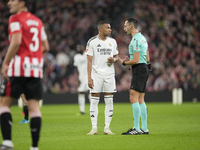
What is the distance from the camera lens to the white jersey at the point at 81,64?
1466cm

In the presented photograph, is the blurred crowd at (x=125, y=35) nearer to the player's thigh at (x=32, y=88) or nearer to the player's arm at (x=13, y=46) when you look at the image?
the player's thigh at (x=32, y=88)

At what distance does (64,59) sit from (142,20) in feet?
20.7

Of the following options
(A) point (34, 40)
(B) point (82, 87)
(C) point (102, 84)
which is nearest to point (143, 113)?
(C) point (102, 84)

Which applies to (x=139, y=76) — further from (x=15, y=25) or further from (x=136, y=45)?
(x=15, y=25)

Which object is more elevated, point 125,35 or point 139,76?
point 125,35

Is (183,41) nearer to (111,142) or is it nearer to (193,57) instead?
(193,57)

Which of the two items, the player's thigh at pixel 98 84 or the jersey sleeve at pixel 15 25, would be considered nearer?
the jersey sleeve at pixel 15 25

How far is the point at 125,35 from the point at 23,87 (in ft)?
66.2

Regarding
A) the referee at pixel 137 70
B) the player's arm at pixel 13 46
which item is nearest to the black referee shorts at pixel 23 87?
the player's arm at pixel 13 46

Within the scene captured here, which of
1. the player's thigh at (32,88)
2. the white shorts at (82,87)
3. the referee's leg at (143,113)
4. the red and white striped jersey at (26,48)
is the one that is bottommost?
the referee's leg at (143,113)

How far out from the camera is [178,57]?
77.8 ft

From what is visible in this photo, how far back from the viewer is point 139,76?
7.85m

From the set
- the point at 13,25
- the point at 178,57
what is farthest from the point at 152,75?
the point at 13,25

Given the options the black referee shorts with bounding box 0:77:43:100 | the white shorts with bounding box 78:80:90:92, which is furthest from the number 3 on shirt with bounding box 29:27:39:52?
the white shorts with bounding box 78:80:90:92
